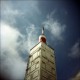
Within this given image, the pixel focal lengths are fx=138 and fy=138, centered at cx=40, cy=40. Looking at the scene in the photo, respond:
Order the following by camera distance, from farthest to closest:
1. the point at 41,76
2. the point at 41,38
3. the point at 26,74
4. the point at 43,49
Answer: the point at 41,38, the point at 43,49, the point at 26,74, the point at 41,76

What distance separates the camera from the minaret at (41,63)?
14492 millimetres

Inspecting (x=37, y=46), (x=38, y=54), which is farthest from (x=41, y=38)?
(x=38, y=54)

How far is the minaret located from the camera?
571 inches

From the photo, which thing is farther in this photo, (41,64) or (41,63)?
(41,63)

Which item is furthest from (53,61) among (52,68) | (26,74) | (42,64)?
(26,74)

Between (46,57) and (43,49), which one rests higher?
(43,49)

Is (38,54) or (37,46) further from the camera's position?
(37,46)

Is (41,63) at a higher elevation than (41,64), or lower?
higher

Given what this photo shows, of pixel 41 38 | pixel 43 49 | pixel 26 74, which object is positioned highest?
pixel 41 38

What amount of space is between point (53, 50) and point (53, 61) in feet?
6.24

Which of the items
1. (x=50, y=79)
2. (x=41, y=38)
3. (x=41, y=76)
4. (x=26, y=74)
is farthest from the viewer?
(x=41, y=38)

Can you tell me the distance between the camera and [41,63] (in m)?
15.2

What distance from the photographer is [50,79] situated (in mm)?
14758

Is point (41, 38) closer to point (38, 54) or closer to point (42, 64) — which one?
point (38, 54)
